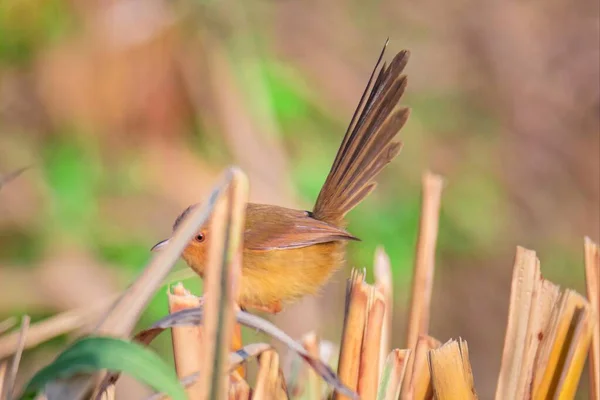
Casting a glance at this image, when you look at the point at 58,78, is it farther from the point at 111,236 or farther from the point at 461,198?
the point at 461,198

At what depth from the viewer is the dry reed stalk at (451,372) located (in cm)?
159

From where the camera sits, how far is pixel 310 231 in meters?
2.77

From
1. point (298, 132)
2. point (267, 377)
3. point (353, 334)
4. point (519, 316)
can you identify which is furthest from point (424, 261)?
point (298, 132)

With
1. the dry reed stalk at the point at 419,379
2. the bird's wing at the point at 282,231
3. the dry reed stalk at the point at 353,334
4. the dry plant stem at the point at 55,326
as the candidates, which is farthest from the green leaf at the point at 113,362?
the bird's wing at the point at 282,231

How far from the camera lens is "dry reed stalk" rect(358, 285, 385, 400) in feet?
5.57

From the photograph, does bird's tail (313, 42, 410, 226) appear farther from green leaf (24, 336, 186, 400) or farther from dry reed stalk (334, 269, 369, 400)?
green leaf (24, 336, 186, 400)

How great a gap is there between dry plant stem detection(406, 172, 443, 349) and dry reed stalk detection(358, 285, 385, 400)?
413 mm

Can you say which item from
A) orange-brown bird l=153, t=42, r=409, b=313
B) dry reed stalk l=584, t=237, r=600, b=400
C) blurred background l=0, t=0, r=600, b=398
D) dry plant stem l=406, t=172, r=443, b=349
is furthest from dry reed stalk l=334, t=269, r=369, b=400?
blurred background l=0, t=0, r=600, b=398

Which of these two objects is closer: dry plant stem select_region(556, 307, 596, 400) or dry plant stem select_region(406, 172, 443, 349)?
dry plant stem select_region(556, 307, 596, 400)

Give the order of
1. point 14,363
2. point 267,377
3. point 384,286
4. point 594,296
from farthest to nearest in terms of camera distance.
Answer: point 384,286 < point 594,296 < point 267,377 < point 14,363

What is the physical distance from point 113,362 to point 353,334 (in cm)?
60

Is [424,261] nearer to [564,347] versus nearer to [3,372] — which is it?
[564,347]

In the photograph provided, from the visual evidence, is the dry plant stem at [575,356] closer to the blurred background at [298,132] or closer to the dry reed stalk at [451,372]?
the dry reed stalk at [451,372]

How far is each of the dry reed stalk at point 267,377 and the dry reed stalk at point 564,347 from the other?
1.84ft
